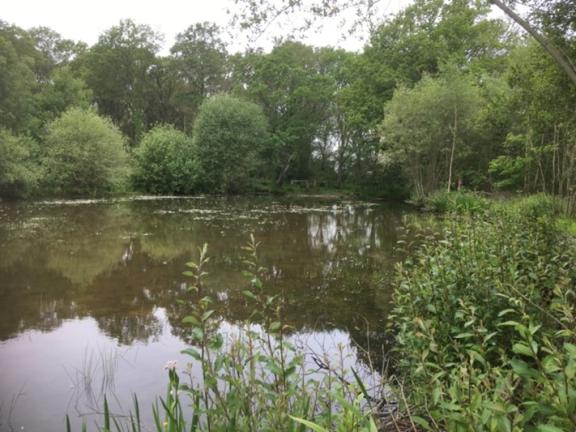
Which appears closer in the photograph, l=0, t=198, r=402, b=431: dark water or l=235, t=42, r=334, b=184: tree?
l=0, t=198, r=402, b=431: dark water

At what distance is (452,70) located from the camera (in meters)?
22.4

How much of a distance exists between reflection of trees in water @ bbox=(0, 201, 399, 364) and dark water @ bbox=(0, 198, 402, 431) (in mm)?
29

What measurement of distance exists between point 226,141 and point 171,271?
2382 centimetres

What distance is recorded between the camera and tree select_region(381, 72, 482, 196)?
21656 mm

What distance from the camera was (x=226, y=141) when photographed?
32.1 meters

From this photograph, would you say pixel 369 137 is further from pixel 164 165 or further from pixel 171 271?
pixel 171 271

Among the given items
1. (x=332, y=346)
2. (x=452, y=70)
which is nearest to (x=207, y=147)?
(x=452, y=70)

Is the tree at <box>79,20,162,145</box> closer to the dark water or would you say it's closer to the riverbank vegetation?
the riverbank vegetation

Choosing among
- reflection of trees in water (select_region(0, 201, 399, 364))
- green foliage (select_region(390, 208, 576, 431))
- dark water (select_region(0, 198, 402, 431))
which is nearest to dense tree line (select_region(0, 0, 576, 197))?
reflection of trees in water (select_region(0, 201, 399, 364))

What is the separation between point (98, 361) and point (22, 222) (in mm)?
12870

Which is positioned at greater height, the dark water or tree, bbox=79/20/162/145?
tree, bbox=79/20/162/145

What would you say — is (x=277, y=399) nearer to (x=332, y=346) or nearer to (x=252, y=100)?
(x=332, y=346)

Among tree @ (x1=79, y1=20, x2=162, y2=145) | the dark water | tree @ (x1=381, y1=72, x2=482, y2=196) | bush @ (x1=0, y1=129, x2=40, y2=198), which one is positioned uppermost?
tree @ (x1=79, y1=20, x2=162, y2=145)

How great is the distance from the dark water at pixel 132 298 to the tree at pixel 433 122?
8735 mm
